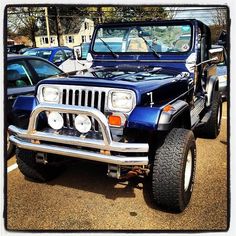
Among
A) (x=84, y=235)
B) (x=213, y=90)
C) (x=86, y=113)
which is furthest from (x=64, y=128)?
(x=213, y=90)

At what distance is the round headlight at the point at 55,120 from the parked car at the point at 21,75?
1.10ft

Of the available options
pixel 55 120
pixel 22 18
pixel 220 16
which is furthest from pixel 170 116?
pixel 22 18

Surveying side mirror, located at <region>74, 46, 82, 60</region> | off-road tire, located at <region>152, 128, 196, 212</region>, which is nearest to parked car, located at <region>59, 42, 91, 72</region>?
side mirror, located at <region>74, 46, 82, 60</region>

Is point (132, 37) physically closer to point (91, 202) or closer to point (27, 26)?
point (27, 26)

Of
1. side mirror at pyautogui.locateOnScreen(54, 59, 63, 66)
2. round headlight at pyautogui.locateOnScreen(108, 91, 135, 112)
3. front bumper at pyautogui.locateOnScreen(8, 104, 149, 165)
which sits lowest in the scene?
front bumper at pyautogui.locateOnScreen(8, 104, 149, 165)

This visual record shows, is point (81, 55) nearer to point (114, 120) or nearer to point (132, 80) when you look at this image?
point (132, 80)

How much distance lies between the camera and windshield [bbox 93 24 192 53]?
140 inches

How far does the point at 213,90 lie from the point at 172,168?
2.21m

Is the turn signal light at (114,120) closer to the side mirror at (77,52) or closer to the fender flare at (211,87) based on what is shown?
the side mirror at (77,52)

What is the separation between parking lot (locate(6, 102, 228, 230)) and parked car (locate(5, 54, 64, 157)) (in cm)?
49

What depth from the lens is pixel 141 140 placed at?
8.74 ft

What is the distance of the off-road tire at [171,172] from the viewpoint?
261 cm

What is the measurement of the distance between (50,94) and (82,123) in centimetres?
50

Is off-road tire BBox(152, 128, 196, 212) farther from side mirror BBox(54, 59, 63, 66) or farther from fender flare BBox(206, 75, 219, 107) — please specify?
side mirror BBox(54, 59, 63, 66)
